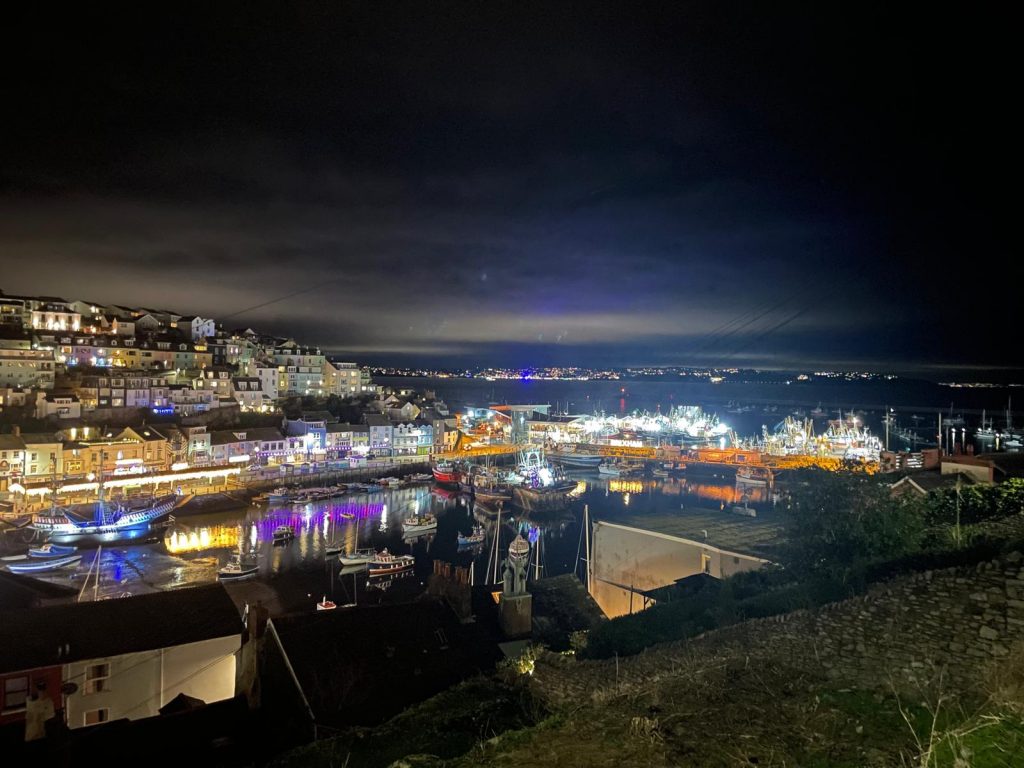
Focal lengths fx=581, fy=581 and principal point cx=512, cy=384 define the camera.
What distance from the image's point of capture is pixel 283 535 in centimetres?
1756

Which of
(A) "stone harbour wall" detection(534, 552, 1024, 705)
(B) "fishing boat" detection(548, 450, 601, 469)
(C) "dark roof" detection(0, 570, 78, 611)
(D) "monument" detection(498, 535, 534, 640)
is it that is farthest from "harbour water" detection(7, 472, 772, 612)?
(A) "stone harbour wall" detection(534, 552, 1024, 705)

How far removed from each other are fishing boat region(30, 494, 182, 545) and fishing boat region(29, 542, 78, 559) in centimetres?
97

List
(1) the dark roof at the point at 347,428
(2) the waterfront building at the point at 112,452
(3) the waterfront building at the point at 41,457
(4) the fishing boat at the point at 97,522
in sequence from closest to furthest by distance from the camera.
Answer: (4) the fishing boat at the point at 97,522 → (3) the waterfront building at the point at 41,457 → (2) the waterfront building at the point at 112,452 → (1) the dark roof at the point at 347,428

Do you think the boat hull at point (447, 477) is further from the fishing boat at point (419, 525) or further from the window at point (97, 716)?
the window at point (97, 716)

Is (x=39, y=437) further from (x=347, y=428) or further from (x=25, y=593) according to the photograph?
(x=25, y=593)

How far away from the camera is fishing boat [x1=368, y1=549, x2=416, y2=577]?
1468 centimetres

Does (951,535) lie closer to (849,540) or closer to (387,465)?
(849,540)

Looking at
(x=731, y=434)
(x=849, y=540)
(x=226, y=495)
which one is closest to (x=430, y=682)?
(x=849, y=540)

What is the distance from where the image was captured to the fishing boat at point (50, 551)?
14.8 metres

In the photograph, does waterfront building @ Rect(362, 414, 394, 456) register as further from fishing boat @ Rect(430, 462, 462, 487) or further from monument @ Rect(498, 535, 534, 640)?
monument @ Rect(498, 535, 534, 640)

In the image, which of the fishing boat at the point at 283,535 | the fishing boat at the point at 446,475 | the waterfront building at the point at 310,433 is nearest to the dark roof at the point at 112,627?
the fishing boat at the point at 283,535

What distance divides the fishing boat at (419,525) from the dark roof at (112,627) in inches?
460

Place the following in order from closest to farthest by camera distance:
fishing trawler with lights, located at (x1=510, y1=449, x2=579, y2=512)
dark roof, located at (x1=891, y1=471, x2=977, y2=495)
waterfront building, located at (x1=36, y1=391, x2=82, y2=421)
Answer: dark roof, located at (x1=891, y1=471, x2=977, y2=495) < fishing trawler with lights, located at (x1=510, y1=449, x2=579, y2=512) < waterfront building, located at (x1=36, y1=391, x2=82, y2=421)

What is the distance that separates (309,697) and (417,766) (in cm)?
293
